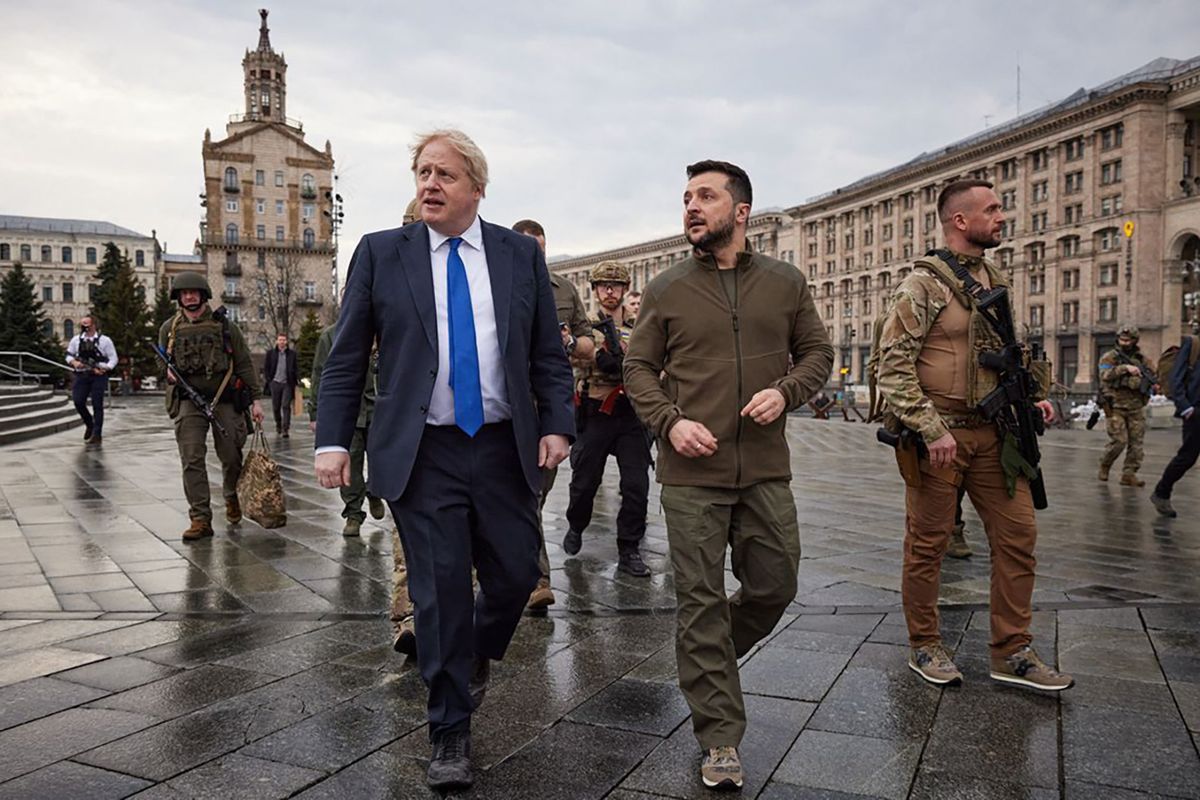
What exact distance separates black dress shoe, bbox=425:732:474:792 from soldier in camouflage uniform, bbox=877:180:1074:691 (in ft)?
6.60

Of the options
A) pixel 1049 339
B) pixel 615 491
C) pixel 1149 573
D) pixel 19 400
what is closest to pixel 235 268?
pixel 19 400

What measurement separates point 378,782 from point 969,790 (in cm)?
185

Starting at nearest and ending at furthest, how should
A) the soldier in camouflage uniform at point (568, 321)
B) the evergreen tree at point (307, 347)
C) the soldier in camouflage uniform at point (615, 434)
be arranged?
the soldier in camouflage uniform at point (568, 321), the soldier in camouflage uniform at point (615, 434), the evergreen tree at point (307, 347)

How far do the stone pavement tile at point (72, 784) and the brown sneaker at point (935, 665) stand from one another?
2.95 metres

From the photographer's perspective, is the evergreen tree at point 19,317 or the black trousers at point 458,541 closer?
the black trousers at point 458,541

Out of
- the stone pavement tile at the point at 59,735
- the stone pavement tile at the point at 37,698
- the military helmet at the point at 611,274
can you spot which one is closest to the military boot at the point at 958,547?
the military helmet at the point at 611,274

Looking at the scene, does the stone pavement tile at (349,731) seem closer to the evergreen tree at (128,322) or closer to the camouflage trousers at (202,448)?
the camouflage trousers at (202,448)

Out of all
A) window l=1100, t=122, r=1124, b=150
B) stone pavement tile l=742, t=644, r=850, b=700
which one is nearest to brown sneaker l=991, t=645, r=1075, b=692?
stone pavement tile l=742, t=644, r=850, b=700

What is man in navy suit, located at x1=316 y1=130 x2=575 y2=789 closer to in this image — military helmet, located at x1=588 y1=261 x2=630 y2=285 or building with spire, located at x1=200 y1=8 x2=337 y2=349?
military helmet, located at x1=588 y1=261 x2=630 y2=285

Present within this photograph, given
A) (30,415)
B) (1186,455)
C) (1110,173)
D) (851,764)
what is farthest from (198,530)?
(1110,173)

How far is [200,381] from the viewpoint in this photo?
24.4 ft

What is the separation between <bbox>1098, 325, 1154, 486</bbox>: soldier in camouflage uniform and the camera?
35.8 ft

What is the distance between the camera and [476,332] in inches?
122

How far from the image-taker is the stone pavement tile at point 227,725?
298cm
